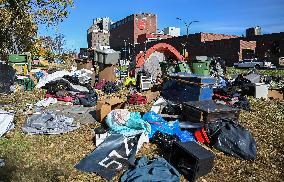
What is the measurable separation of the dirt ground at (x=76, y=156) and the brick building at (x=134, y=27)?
70814mm

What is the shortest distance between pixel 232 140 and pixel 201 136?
2.72 feet

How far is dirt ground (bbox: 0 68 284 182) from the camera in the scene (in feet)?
20.6

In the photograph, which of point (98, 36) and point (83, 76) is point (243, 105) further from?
point (98, 36)

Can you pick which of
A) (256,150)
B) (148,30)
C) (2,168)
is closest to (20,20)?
(2,168)

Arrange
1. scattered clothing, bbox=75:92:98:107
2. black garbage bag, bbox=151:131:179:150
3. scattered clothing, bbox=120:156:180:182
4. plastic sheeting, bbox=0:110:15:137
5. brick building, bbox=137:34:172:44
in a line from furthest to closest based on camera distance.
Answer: brick building, bbox=137:34:172:44
scattered clothing, bbox=75:92:98:107
plastic sheeting, bbox=0:110:15:137
black garbage bag, bbox=151:131:179:150
scattered clothing, bbox=120:156:180:182

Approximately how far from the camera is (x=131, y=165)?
6.50 meters

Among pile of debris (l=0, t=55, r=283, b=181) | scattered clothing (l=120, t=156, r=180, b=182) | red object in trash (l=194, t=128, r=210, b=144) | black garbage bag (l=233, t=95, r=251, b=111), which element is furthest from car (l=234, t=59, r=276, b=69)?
scattered clothing (l=120, t=156, r=180, b=182)

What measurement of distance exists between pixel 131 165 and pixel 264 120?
5.39m

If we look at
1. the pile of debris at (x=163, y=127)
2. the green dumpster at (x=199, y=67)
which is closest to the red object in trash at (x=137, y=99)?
the pile of debris at (x=163, y=127)

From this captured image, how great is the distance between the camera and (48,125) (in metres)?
8.66

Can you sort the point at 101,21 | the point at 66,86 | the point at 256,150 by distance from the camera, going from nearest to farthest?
1. the point at 256,150
2. the point at 66,86
3. the point at 101,21

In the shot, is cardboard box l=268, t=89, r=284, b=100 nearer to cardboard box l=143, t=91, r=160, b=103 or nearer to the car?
cardboard box l=143, t=91, r=160, b=103

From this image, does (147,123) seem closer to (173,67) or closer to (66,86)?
(66,86)

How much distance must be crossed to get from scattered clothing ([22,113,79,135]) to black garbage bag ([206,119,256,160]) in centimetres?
398
